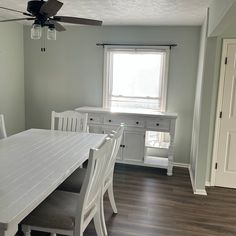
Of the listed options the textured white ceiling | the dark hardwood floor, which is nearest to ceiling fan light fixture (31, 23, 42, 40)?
the textured white ceiling

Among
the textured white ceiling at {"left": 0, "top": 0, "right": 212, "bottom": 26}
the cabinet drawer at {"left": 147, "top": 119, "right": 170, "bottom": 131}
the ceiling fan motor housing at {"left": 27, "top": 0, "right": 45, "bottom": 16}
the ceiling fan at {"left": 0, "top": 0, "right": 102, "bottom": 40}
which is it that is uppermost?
the textured white ceiling at {"left": 0, "top": 0, "right": 212, "bottom": 26}

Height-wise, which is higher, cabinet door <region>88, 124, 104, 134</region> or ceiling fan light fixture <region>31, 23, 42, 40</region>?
ceiling fan light fixture <region>31, 23, 42, 40</region>

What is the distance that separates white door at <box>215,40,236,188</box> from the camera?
338cm

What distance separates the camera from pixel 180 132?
4312 millimetres

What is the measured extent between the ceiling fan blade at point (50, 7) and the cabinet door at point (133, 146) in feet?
7.68

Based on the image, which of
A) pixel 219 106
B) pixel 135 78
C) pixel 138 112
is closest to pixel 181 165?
pixel 138 112

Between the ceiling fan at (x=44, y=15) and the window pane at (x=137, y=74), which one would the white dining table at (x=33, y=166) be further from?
the window pane at (x=137, y=74)

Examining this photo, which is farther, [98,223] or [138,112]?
[138,112]

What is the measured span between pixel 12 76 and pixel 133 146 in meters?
2.37

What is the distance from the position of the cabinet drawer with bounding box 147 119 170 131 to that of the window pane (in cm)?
59

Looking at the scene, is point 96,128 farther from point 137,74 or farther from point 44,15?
point 44,15

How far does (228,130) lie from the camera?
3498 mm

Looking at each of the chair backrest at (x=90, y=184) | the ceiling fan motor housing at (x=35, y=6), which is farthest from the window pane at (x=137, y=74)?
the chair backrest at (x=90, y=184)

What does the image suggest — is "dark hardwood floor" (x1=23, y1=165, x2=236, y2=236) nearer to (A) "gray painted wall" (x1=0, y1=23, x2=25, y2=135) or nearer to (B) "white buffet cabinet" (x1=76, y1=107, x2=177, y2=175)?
(B) "white buffet cabinet" (x1=76, y1=107, x2=177, y2=175)
